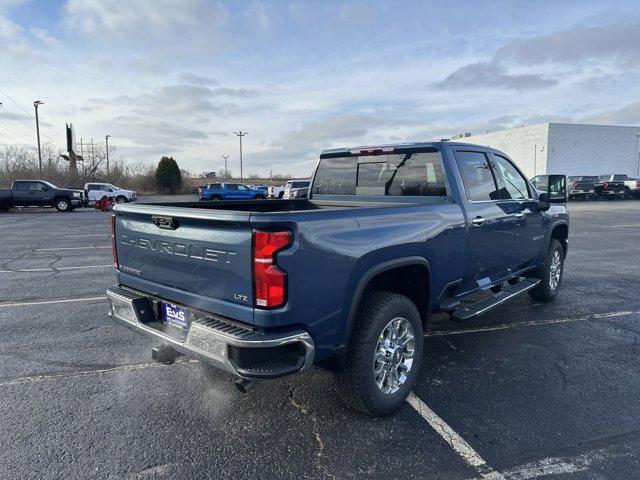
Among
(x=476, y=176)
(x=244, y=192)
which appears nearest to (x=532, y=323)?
(x=476, y=176)

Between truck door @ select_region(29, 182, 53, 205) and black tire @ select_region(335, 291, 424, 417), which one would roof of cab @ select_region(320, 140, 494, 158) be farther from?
truck door @ select_region(29, 182, 53, 205)

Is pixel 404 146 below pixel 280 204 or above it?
above

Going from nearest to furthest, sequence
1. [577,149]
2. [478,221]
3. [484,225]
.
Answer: [478,221] → [484,225] → [577,149]

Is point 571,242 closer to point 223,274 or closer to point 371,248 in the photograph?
point 371,248

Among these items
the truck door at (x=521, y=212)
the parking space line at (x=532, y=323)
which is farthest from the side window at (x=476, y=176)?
the parking space line at (x=532, y=323)

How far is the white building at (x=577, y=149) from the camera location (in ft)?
132

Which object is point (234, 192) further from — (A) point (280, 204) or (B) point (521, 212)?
(B) point (521, 212)

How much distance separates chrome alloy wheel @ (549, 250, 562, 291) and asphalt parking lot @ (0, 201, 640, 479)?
710 mm

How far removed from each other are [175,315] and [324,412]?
1.28m

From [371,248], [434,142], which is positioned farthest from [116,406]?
[434,142]

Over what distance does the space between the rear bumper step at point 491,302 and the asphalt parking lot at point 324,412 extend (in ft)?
1.51

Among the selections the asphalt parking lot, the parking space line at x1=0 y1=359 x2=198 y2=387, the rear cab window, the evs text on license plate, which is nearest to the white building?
the asphalt parking lot

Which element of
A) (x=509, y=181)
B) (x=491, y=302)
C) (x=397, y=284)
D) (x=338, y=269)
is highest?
(x=509, y=181)

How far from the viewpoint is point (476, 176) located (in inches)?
174
